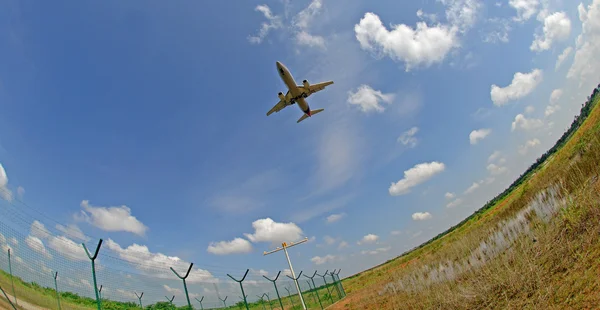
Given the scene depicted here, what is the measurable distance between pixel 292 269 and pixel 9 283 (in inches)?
940

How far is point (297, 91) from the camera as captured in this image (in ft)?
93.6

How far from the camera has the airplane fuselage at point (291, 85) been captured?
27078 millimetres

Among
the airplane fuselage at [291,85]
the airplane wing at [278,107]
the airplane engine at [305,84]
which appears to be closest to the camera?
the airplane fuselage at [291,85]

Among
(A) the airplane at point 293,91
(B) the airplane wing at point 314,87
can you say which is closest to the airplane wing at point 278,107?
(A) the airplane at point 293,91

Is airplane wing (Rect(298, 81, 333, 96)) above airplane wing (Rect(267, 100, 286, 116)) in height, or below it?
below

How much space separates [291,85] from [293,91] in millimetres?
840

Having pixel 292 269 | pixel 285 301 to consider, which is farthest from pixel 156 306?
pixel 292 269

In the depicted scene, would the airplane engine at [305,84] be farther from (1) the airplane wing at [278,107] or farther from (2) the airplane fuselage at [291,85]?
(1) the airplane wing at [278,107]

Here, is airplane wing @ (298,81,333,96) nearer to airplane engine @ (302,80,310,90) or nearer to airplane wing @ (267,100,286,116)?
airplane engine @ (302,80,310,90)

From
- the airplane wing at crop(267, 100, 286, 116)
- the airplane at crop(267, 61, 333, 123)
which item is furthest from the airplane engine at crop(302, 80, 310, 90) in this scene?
the airplane wing at crop(267, 100, 286, 116)

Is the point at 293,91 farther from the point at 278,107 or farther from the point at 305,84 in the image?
the point at 278,107

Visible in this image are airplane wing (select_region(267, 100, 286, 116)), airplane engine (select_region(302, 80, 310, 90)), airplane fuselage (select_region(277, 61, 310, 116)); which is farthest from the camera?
airplane wing (select_region(267, 100, 286, 116))

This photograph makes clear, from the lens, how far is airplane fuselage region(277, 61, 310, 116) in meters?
27.1

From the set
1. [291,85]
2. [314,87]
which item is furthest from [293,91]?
[314,87]
